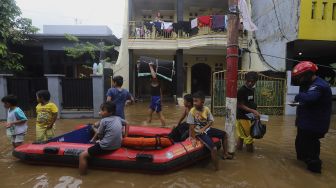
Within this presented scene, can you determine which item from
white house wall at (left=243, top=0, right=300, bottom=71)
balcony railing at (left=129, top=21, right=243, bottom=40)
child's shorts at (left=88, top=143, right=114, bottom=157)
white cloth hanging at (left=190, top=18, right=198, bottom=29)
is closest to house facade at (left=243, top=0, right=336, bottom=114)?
white house wall at (left=243, top=0, right=300, bottom=71)

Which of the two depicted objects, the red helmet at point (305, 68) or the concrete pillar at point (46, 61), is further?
the concrete pillar at point (46, 61)

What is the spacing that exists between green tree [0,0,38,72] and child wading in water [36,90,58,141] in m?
9.13

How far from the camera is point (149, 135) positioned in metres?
5.83

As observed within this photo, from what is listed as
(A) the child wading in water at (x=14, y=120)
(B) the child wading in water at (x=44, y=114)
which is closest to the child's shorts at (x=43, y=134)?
(B) the child wading in water at (x=44, y=114)

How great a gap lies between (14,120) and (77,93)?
4.97m

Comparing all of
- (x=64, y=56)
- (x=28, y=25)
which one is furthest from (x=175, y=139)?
(x=64, y=56)

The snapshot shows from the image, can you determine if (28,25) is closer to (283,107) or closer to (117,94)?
(117,94)

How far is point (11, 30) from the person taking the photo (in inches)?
538

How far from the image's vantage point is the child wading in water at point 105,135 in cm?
443

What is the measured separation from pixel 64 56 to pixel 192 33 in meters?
7.86

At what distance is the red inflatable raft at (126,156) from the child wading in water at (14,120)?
0.33 m

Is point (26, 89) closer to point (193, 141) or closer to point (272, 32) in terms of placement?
point (193, 141)

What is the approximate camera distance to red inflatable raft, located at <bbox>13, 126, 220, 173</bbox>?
14.6 ft

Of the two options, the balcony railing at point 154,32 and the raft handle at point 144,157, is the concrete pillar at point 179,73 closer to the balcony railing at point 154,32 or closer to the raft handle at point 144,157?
the balcony railing at point 154,32
